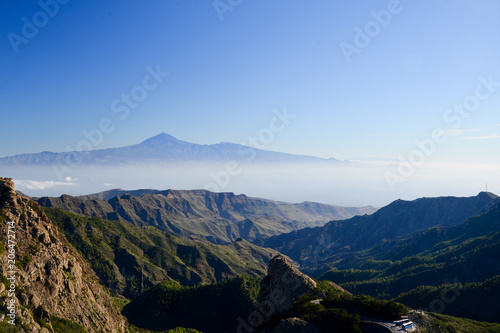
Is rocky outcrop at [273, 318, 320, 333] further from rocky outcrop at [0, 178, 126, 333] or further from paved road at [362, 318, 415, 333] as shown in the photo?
rocky outcrop at [0, 178, 126, 333]

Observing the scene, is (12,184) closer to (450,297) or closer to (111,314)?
(111,314)

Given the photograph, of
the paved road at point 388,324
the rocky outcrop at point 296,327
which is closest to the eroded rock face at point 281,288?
the rocky outcrop at point 296,327

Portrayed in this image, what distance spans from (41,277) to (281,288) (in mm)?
60748

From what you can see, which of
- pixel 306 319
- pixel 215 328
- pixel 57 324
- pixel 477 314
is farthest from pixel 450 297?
pixel 57 324

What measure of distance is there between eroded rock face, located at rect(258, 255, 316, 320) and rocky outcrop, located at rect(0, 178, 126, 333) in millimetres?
49603

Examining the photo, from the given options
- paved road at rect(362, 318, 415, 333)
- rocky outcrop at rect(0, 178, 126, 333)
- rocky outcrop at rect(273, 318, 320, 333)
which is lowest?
paved road at rect(362, 318, 415, 333)

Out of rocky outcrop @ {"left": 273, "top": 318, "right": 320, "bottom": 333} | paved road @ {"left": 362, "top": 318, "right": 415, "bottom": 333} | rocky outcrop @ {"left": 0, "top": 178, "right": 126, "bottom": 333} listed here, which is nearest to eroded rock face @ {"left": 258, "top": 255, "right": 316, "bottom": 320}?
rocky outcrop @ {"left": 273, "top": 318, "right": 320, "bottom": 333}

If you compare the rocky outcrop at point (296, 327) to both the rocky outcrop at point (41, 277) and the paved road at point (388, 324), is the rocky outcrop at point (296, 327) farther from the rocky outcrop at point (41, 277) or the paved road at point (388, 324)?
the rocky outcrop at point (41, 277)

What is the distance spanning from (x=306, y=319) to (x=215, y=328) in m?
162

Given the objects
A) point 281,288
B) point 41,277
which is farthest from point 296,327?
point 41,277

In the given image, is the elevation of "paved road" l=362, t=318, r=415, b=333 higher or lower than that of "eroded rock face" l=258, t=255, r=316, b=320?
lower

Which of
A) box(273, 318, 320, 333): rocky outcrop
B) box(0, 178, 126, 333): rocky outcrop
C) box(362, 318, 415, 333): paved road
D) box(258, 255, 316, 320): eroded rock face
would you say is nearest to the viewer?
box(273, 318, 320, 333): rocky outcrop

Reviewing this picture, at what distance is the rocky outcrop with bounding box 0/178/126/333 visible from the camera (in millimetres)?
67125

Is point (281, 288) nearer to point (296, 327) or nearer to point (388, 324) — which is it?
point (296, 327)
